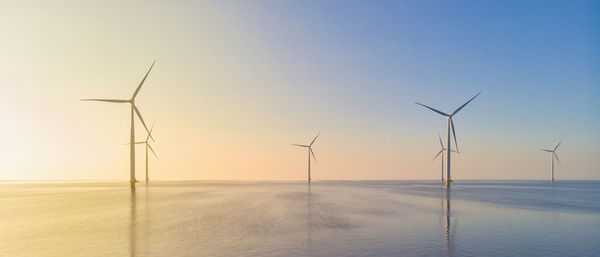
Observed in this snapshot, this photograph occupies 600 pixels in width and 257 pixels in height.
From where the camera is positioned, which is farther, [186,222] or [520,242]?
[186,222]

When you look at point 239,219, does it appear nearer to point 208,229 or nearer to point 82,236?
point 208,229

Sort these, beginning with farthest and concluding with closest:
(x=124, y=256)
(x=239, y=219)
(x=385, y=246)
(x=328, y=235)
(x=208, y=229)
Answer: (x=239, y=219), (x=208, y=229), (x=328, y=235), (x=385, y=246), (x=124, y=256)

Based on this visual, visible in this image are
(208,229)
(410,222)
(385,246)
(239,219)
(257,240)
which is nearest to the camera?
(385,246)

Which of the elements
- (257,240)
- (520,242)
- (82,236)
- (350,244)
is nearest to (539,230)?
(520,242)

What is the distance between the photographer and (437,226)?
3050cm

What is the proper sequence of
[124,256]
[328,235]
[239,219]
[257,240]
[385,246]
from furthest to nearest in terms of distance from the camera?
[239,219] → [328,235] → [257,240] → [385,246] → [124,256]

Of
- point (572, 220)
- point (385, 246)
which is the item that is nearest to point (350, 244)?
point (385, 246)

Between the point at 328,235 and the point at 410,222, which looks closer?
Answer: the point at 328,235

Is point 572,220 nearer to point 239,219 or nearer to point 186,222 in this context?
point 239,219

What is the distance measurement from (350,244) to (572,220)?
30113mm

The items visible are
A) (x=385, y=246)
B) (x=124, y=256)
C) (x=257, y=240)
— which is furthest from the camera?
(x=257, y=240)

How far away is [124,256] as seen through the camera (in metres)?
19.7

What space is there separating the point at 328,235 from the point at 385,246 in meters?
5.12

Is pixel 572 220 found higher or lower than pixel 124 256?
lower
